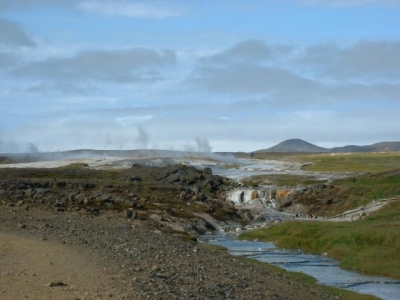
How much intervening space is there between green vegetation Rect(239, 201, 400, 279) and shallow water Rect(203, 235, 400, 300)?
3.04 feet

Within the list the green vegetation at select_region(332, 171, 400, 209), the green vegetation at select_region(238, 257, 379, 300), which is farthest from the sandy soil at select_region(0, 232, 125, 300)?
the green vegetation at select_region(332, 171, 400, 209)

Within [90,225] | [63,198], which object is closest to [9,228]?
[90,225]

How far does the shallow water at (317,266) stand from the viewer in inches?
1137

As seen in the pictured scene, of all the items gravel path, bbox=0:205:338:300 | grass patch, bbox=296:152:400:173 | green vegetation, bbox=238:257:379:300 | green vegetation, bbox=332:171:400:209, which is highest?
grass patch, bbox=296:152:400:173

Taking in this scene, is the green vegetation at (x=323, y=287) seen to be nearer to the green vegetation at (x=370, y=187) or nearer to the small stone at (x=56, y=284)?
the small stone at (x=56, y=284)

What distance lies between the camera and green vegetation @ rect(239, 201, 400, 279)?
114 feet

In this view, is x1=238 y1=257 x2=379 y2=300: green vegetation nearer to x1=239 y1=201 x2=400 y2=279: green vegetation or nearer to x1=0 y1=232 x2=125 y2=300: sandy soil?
x1=239 y1=201 x2=400 y2=279: green vegetation

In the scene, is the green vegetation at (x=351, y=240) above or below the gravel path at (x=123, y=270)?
below

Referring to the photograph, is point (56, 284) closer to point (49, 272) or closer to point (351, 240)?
point (49, 272)

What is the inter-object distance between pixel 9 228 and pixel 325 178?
71240 millimetres

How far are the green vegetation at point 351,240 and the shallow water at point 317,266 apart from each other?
926 mm

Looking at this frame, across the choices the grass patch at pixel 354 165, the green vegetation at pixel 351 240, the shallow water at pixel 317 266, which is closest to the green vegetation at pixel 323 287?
the shallow water at pixel 317 266

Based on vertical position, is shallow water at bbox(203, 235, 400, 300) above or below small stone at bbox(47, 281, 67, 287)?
below

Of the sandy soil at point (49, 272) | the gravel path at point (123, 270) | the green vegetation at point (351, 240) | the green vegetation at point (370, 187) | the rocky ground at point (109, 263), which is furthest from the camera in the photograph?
the green vegetation at point (370, 187)
